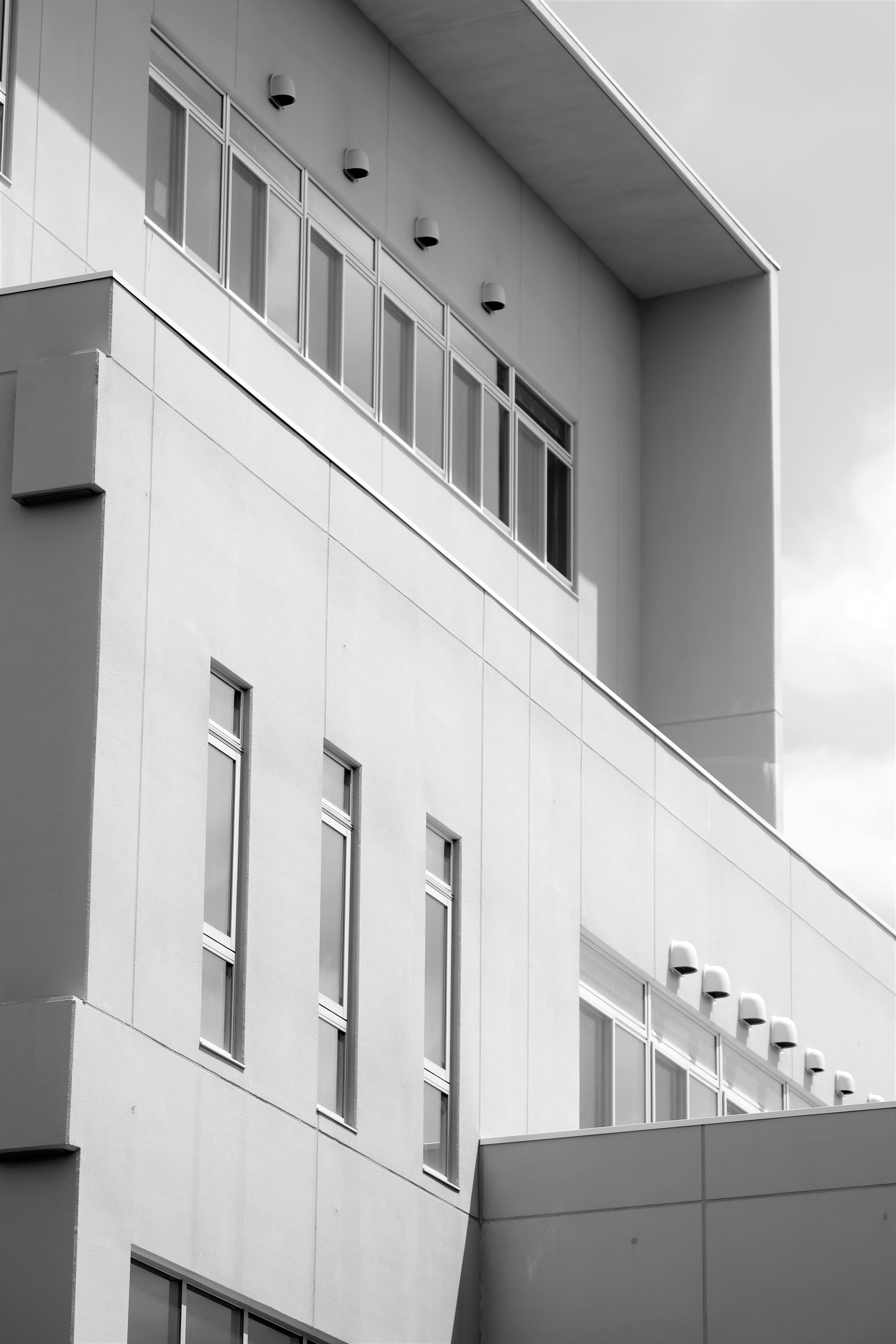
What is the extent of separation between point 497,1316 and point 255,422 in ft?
25.3

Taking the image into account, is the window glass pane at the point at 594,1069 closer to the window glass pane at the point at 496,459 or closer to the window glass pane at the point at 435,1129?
the window glass pane at the point at 435,1129

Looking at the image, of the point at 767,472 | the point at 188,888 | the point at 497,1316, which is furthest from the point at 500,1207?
the point at 767,472

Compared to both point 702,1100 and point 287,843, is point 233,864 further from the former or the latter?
point 702,1100

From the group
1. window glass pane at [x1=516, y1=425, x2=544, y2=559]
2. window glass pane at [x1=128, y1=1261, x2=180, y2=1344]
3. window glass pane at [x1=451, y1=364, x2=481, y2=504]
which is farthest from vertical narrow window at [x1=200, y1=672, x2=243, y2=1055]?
window glass pane at [x1=516, y1=425, x2=544, y2=559]

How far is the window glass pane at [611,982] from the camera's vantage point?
76.9 ft

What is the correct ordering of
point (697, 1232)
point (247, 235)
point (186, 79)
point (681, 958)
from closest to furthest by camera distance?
point (697, 1232) → point (186, 79) → point (681, 958) → point (247, 235)

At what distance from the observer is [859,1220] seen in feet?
60.8

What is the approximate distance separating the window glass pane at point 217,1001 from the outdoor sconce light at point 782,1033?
12.0 metres

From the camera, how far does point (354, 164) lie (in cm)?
2770

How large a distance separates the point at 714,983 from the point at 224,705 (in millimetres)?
10131

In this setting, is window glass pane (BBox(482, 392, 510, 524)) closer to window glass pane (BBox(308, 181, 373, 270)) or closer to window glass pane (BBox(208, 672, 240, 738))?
window glass pane (BBox(308, 181, 373, 270))

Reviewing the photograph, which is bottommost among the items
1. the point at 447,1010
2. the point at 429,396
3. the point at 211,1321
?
the point at 211,1321

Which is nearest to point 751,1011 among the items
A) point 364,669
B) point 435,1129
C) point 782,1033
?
point 782,1033

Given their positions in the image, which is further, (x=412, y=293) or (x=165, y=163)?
(x=412, y=293)
